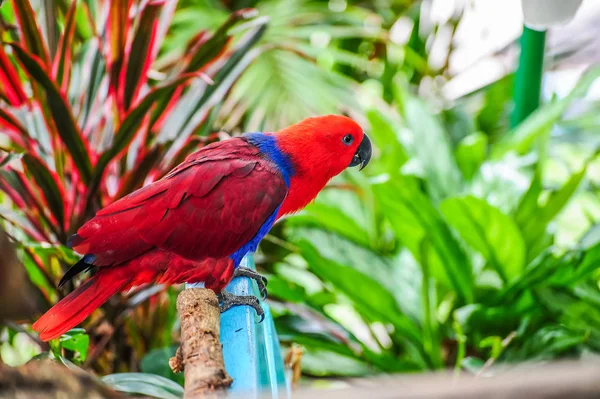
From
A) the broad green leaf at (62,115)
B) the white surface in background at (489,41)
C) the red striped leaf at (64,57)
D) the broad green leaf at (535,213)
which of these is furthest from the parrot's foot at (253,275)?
the white surface in background at (489,41)

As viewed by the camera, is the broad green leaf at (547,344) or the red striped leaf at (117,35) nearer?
the red striped leaf at (117,35)

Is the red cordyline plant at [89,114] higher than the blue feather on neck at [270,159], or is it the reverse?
the red cordyline plant at [89,114]

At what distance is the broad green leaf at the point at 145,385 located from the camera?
697 mm

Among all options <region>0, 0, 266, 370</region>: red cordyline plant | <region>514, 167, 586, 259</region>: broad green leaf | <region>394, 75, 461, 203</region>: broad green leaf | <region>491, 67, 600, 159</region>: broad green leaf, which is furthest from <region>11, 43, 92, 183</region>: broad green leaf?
<region>491, 67, 600, 159</region>: broad green leaf

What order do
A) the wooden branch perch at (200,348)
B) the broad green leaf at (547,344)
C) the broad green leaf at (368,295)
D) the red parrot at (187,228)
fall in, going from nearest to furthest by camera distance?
the wooden branch perch at (200,348)
the red parrot at (187,228)
the broad green leaf at (547,344)
the broad green leaf at (368,295)

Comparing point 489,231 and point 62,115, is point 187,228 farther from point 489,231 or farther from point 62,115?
point 489,231

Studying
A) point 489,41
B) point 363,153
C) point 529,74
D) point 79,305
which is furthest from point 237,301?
point 489,41

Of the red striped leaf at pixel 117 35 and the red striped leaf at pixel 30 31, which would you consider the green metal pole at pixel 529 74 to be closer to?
the red striped leaf at pixel 117 35

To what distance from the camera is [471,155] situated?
138 centimetres

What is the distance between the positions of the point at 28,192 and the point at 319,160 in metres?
0.41

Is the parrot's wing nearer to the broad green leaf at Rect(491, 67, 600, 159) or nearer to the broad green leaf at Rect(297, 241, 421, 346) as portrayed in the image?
the broad green leaf at Rect(297, 241, 421, 346)

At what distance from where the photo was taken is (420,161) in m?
1.33

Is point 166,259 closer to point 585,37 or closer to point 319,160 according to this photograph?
point 319,160

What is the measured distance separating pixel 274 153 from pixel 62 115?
293 millimetres
